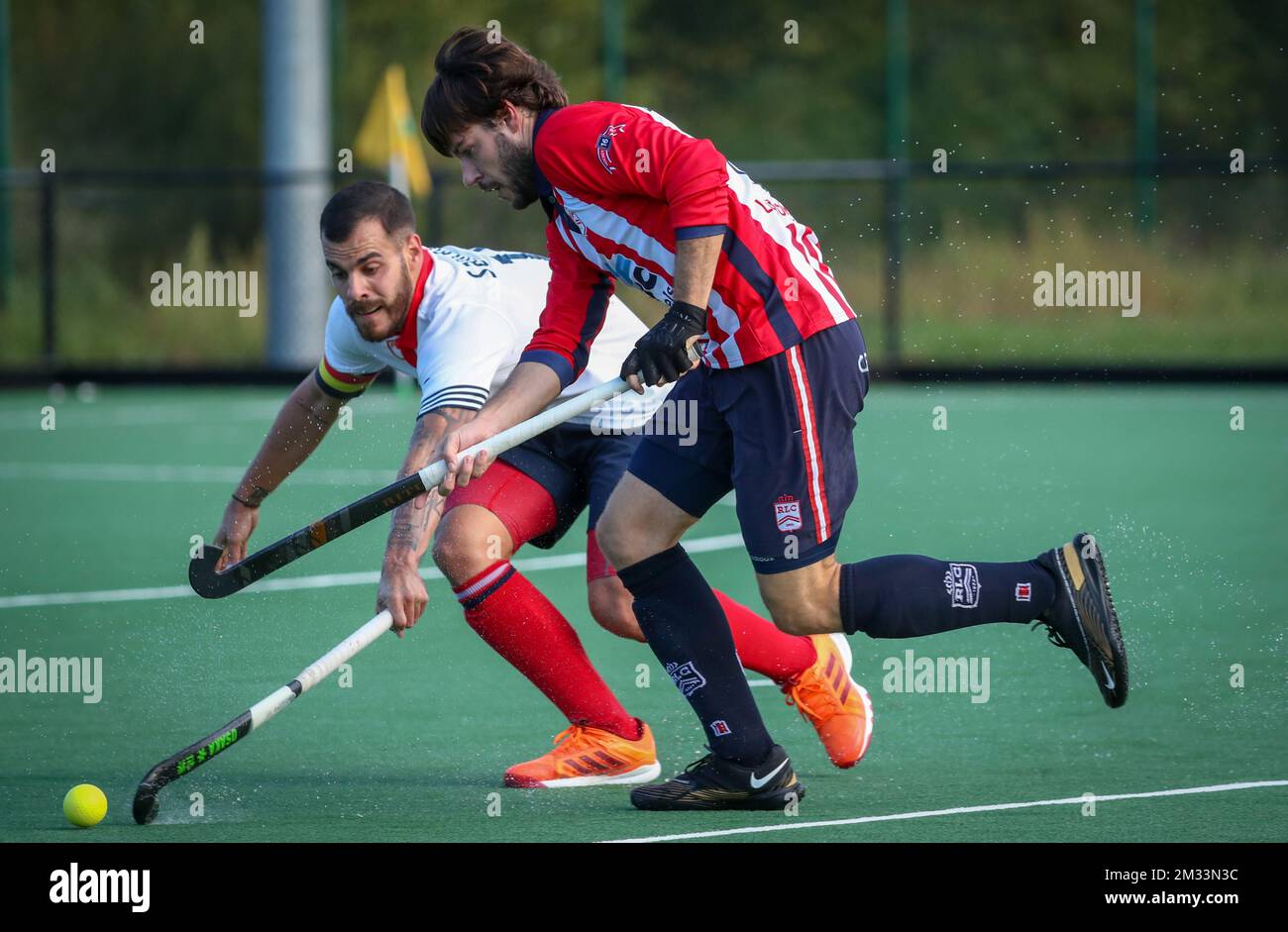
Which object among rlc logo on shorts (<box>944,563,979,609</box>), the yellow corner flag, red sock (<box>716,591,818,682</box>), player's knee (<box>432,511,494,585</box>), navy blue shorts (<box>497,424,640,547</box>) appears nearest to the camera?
rlc logo on shorts (<box>944,563,979,609</box>)

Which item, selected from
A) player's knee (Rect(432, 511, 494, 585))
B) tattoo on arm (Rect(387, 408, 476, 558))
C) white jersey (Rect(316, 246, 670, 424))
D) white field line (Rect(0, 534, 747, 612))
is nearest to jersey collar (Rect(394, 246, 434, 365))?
white jersey (Rect(316, 246, 670, 424))

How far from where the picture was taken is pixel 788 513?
13.2 ft

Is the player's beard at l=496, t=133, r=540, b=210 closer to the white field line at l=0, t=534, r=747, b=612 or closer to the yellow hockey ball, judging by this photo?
the yellow hockey ball

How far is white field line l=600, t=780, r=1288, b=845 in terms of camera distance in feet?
13.0

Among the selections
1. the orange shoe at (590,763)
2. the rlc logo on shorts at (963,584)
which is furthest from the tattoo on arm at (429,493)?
the rlc logo on shorts at (963,584)

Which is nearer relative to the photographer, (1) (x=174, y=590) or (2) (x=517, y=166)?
(2) (x=517, y=166)

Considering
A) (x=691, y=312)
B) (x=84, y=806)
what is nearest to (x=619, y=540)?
(x=691, y=312)

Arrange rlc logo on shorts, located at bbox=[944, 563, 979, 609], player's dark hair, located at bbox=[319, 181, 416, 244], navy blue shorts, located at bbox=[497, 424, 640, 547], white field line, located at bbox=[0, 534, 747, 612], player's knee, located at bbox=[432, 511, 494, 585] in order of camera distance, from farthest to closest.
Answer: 1. white field line, located at bbox=[0, 534, 747, 612]
2. navy blue shorts, located at bbox=[497, 424, 640, 547]
3. player's knee, located at bbox=[432, 511, 494, 585]
4. player's dark hair, located at bbox=[319, 181, 416, 244]
5. rlc logo on shorts, located at bbox=[944, 563, 979, 609]

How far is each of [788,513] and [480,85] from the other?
3.51ft

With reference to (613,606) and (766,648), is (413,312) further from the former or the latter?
(766,648)

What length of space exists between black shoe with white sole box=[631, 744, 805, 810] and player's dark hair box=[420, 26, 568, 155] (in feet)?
4.76

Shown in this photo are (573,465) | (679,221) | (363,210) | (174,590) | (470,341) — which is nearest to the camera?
(679,221)

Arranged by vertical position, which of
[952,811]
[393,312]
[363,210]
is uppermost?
[363,210]
